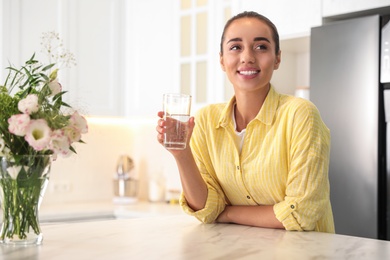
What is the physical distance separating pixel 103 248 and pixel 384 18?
185cm

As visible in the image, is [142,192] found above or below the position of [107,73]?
below

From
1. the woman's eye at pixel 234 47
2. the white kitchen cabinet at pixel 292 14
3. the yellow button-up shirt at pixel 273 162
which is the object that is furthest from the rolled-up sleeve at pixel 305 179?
the white kitchen cabinet at pixel 292 14

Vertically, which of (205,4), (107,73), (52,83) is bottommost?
(52,83)

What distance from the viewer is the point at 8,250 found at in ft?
4.93

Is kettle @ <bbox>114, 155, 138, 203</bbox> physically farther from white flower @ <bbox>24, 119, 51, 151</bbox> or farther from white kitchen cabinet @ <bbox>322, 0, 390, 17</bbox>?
white flower @ <bbox>24, 119, 51, 151</bbox>

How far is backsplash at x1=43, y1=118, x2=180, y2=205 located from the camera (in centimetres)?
444

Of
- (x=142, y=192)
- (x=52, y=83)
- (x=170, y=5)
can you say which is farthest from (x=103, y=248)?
(x=142, y=192)

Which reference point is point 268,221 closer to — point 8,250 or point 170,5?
point 8,250

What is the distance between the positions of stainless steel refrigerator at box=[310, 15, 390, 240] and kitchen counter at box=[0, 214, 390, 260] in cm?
110

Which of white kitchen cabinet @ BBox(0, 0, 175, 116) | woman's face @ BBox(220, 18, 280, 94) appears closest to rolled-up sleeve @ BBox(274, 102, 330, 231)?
woman's face @ BBox(220, 18, 280, 94)

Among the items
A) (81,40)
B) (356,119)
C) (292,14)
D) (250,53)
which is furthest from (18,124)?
(81,40)

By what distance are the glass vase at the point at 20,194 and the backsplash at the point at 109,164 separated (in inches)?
110

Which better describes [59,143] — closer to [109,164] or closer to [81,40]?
[81,40]

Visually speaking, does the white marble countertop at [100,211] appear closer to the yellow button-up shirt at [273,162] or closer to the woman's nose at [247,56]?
the yellow button-up shirt at [273,162]
